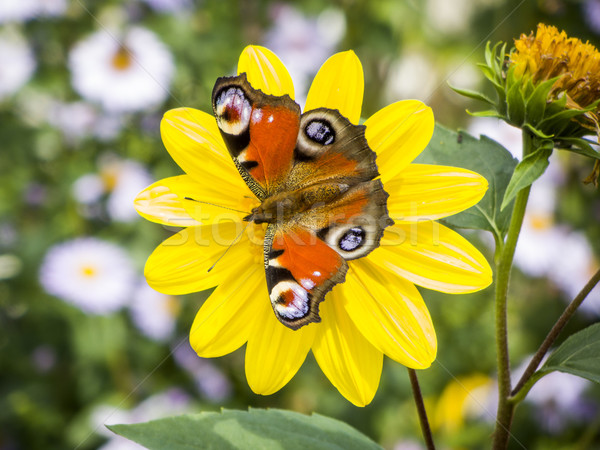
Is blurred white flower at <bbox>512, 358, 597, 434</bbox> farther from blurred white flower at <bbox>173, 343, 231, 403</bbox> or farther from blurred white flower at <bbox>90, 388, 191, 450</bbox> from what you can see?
blurred white flower at <bbox>90, 388, 191, 450</bbox>

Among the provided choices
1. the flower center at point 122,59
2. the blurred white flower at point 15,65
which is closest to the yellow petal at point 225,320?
the flower center at point 122,59

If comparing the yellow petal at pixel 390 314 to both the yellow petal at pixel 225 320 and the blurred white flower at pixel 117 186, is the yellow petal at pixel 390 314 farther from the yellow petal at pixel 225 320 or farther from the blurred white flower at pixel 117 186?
the blurred white flower at pixel 117 186

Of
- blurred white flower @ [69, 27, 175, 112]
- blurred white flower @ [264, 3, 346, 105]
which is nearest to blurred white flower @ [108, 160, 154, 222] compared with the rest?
blurred white flower @ [69, 27, 175, 112]

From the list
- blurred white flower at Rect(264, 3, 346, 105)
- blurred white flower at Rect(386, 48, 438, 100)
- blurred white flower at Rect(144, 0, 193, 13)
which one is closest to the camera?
blurred white flower at Rect(144, 0, 193, 13)

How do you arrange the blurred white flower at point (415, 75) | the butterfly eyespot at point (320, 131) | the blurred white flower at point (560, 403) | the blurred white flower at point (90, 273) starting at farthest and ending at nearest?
1. the blurred white flower at point (415, 75)
2. the blurred white flower at point (90, 273)
3. the blurred white flower at point (560, 403)
4. the butterfly eyespot at point (320, 131)

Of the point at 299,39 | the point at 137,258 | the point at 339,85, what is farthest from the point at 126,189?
the point at 339,85

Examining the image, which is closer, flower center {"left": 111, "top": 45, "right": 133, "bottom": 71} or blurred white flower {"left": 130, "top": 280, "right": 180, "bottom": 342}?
blurred white flower {"left": 130, "top": 280, "right": 180, "bottom": 342}
